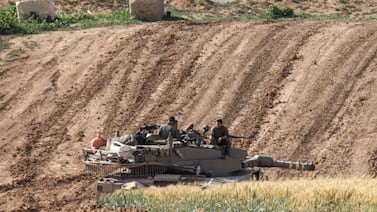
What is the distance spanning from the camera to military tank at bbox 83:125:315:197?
2700 centimetres

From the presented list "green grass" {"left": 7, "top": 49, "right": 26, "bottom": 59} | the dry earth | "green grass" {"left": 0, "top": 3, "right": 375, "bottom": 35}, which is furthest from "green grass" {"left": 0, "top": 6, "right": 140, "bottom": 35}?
the dry earth

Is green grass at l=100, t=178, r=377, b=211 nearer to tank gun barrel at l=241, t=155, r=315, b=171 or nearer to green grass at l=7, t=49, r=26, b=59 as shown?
tank gun barrel at l=241, t=155, r=315, b=171

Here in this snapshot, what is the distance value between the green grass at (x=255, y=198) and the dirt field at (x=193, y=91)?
761 centimetres

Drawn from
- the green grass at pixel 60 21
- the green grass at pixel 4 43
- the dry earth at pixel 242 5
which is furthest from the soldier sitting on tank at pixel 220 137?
the dry earth at pixel 242 5

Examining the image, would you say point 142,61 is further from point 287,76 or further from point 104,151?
point 104,151

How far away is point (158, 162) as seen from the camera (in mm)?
27266

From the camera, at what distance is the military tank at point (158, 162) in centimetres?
2700

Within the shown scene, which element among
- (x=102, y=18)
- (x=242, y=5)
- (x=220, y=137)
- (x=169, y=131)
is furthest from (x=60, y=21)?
(x=169, y=131)

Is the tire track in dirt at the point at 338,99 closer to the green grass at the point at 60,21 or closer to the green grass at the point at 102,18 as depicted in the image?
the green grass at the point at 102,18

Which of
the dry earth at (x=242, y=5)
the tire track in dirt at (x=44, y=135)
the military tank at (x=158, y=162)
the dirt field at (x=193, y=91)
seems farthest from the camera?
the dry earth at (x=242, y=5)

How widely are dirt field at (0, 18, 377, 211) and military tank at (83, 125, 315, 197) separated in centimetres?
379

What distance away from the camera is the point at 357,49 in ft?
133

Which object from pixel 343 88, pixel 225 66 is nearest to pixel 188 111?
pixel 225 66

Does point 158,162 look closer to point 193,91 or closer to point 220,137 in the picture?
point 220,137
